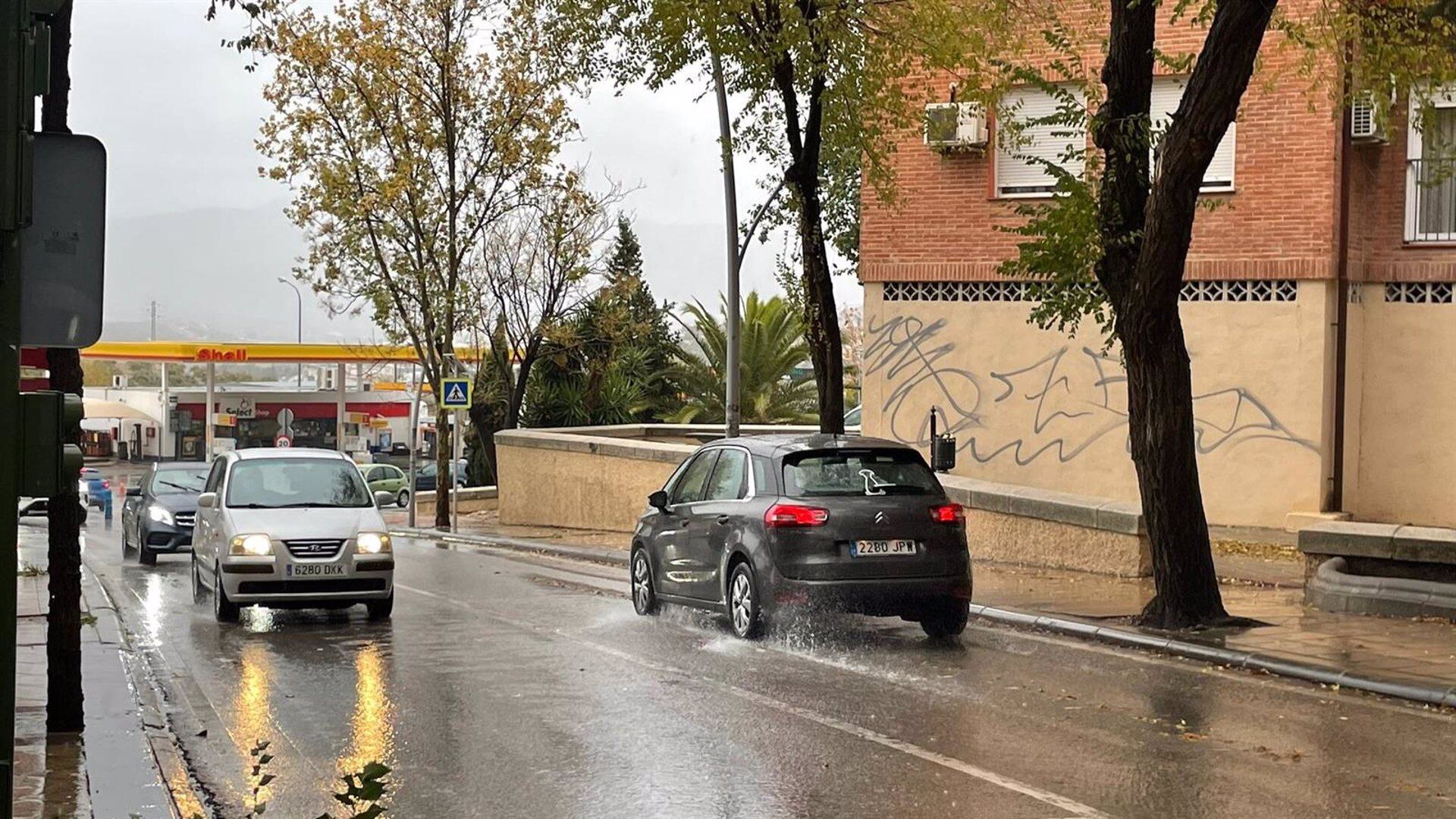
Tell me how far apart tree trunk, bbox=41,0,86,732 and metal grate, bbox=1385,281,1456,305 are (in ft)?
55.9

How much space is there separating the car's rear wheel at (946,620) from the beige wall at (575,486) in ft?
40.4

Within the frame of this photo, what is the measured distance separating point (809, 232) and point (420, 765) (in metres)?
11.5

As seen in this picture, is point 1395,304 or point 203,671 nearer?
point 203,671

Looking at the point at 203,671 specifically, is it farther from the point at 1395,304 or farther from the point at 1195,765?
the point at 1395,304

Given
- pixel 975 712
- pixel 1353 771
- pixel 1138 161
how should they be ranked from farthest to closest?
pixel 1138 161 → pixel 975 712 → pixel 1353 771

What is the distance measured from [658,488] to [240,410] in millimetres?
65544

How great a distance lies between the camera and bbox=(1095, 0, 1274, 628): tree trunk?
512 inches

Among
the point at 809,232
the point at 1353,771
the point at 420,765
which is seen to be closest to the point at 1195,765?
the point at 1353,771

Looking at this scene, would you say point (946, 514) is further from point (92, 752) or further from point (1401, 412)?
point (1401, 412)

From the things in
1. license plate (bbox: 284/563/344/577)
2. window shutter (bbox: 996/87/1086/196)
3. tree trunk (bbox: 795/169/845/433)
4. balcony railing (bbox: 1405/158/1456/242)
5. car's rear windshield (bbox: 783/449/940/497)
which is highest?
window shutter (bbox: 996/87/1086/196)

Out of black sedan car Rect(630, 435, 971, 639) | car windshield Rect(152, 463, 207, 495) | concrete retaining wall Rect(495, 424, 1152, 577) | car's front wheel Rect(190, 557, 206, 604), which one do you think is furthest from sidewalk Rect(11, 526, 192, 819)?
car windshield Rect(152, 463, 207, 495)

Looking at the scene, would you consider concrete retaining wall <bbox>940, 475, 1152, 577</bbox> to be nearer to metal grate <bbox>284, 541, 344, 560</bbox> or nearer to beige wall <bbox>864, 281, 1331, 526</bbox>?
beige wall <bbox>864, 281, 1331, 526</bbox>

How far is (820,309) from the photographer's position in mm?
19406

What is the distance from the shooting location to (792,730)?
941 cm
